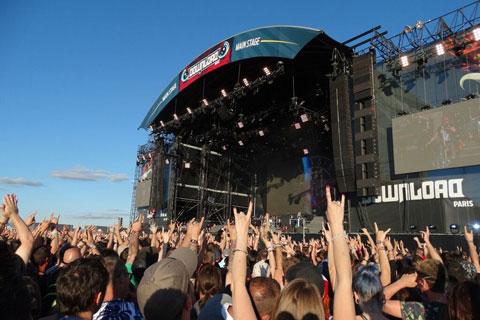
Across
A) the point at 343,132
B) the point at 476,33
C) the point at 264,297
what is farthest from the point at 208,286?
the point at 476,33

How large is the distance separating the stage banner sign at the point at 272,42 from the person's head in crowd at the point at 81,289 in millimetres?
14414

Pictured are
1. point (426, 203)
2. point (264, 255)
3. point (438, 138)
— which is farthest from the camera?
point (426, 203)

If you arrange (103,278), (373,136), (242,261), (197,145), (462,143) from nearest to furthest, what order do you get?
1. (242,261)
2. (103,278)
3. (462,143)
4. (373,136)
5. (197,145)

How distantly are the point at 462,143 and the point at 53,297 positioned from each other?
1471 cm

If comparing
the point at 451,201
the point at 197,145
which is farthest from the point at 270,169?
the point at 451,201

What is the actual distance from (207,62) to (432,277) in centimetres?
1805

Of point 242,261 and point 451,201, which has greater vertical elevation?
point 451,201

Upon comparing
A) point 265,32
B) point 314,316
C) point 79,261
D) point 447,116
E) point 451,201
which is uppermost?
point 265,32

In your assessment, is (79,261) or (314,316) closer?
(314,316)

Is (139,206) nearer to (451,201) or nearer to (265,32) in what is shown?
(265,32)

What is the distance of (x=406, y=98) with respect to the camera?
16.1 meters

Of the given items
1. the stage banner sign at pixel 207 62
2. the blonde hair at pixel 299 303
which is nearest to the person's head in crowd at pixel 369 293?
the blonde hair at pixel 299 303

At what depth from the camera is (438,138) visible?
13.8 metres

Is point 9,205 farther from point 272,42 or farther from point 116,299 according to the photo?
point 272,42
